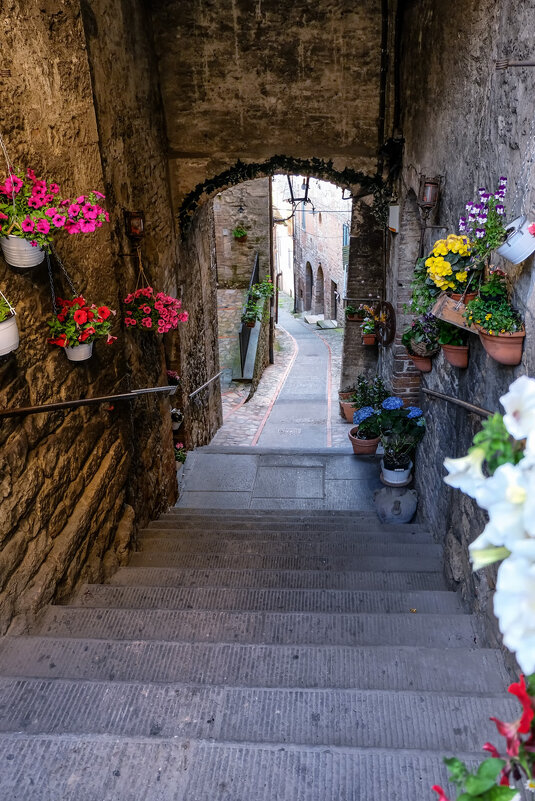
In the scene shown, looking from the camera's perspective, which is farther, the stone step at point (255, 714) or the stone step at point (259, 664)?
the stone step at point (259, 664)

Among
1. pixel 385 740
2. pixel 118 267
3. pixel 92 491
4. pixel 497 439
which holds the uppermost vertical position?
pixel 497 439

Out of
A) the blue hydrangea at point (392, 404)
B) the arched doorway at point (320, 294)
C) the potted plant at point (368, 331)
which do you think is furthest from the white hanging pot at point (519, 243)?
the arched doorway at point (320, 294)

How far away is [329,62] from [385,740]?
5804 mm

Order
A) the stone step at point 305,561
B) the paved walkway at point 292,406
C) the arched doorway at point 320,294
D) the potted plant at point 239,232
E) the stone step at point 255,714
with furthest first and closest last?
the arched doorway at point 320,294, the potted plant at point 239,232, the paved walkway at point 292,406, the stone step at point 305,561, the stone step at point 255,714

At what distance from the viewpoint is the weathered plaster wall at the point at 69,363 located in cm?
266

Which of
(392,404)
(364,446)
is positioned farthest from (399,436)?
(364,446)

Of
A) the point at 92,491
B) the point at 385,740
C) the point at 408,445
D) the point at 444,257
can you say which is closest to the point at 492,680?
the point at 385,740

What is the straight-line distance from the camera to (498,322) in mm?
2490

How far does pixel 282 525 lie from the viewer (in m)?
4.59

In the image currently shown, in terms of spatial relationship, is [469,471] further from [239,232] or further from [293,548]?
[239,232]

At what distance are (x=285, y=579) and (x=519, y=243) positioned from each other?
2.19 meters

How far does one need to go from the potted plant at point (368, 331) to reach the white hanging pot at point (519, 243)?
5.22m

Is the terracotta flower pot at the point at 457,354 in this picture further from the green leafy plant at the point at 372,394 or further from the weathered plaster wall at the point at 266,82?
the weathered plaster wall at the point at 266,82

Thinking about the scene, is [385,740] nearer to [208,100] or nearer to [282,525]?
[282,525]
